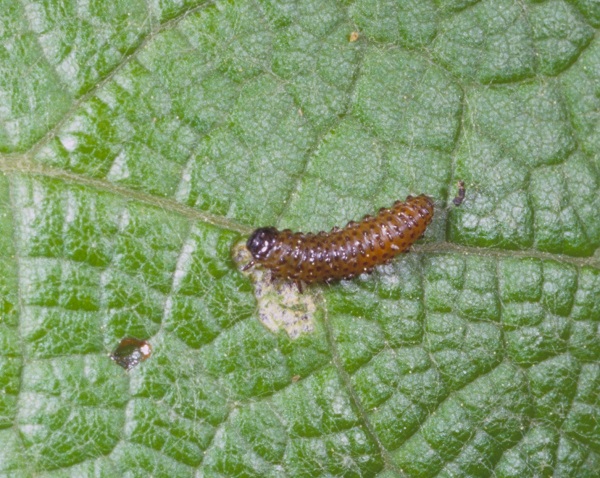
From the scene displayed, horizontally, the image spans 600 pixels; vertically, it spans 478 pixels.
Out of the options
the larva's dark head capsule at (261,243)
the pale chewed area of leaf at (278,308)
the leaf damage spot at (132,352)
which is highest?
the larva's dark head capsule at (261,243)

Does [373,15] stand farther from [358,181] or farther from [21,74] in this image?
[21,74]

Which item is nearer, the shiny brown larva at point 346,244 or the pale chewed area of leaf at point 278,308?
the shiny brown larva at point 346,244

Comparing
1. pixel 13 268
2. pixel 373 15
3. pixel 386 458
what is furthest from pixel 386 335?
pixel 13 268

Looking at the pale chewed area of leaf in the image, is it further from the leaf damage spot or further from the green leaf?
the leaf damage spot

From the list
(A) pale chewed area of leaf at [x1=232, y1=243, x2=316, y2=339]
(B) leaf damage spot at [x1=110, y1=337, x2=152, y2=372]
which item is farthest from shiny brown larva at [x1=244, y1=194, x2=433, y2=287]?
(B) leaf damage spot at [x1=110, y1=337, x2=152, y2=372]

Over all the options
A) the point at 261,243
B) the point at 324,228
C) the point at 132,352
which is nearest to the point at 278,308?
the point at 261,243

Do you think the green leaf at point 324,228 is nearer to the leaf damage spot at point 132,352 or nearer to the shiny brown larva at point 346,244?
the leaf damage spot at point 132,352

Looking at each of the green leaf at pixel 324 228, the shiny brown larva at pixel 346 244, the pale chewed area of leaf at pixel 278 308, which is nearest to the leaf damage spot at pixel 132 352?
the green leaf at pixel 324 228
